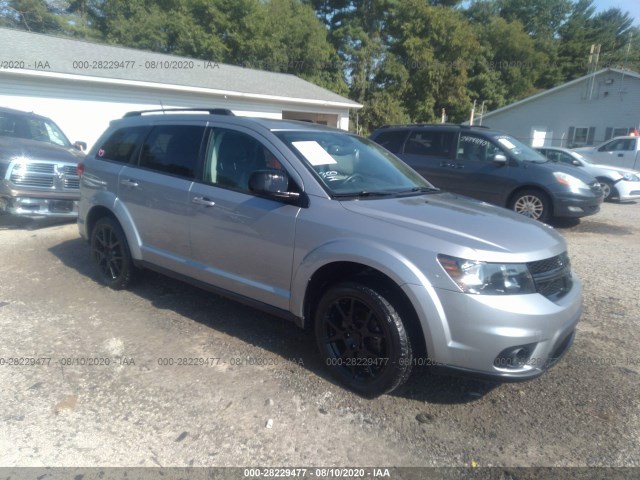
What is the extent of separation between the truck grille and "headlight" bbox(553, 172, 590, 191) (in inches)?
320

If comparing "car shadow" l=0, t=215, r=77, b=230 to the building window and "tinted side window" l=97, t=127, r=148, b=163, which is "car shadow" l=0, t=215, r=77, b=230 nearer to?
"tinted side window" l=97, t=127, r=148, b=163

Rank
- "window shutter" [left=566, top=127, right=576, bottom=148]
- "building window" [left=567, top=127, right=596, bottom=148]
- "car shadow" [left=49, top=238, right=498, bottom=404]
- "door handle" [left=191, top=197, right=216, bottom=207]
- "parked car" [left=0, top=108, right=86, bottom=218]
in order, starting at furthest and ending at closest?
"window shutter" [left=566, top=127, right=576, bottom=148] → "building window" [left=567, top=127, right=596, bottom=148] → "parked car" [left=0, top=108, right=86, bottom=218] → "door handle" [left=191, top=197, right=216, bottom=207] → "car shadow" [left=49, top=238, right=498, bottom=404]

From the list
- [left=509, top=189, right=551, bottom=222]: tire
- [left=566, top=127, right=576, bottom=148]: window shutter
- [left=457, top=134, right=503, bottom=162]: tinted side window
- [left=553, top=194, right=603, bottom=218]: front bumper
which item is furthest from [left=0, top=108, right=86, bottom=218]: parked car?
[left=566, top=127, right=576, bottom=148]: window shutter

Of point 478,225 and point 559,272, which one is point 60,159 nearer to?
point 478,225

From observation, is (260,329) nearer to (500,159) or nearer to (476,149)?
(500,159)

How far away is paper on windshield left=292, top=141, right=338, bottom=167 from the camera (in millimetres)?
3783

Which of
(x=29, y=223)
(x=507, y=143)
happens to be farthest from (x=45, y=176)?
(x=507, y=143)

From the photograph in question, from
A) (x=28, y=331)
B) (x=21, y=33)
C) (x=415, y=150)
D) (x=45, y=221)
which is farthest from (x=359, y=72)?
(x=28, y=331)

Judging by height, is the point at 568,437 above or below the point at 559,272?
below

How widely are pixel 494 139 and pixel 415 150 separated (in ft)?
4.79

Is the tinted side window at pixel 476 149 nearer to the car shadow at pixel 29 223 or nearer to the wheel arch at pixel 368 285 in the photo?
the wheel arch at pixel 368 285

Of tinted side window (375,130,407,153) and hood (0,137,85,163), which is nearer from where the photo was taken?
hood (0,137,85,163)

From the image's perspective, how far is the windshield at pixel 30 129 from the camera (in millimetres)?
8320

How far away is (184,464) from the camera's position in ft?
8.82
